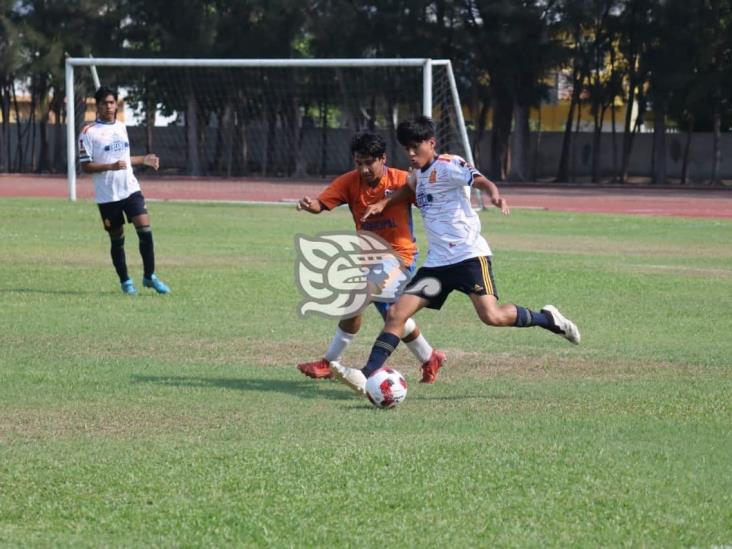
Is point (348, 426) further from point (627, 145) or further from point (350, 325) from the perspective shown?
point (627, 145)

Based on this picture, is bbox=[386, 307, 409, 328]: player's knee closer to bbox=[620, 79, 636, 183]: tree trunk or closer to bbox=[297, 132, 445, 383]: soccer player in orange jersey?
bbox=[297, 132, 445, 383]: soccer player in orange jersey

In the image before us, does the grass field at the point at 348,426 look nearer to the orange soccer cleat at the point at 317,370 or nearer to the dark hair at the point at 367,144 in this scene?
the orange soccer cleat at the point at 317,370

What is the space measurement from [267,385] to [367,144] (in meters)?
1.71

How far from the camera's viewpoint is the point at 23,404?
25.7 ft

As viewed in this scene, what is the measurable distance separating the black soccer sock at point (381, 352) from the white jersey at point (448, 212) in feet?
1.88

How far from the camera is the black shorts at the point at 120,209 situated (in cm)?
1424

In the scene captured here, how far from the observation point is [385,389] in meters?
7.76

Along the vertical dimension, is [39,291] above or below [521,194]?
above

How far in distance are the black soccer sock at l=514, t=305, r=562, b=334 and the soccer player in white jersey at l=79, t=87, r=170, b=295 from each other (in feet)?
19.9

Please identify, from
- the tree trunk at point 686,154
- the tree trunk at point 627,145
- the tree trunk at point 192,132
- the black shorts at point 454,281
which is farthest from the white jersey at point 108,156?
the tree trunk at point 686,154

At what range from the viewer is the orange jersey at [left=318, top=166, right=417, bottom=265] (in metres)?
9.11

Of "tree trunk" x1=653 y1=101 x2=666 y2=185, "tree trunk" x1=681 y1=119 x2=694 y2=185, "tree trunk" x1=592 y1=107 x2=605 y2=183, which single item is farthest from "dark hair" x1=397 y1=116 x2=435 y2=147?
"tree trunk" x1=592 y1=107 x2=605 y2=183

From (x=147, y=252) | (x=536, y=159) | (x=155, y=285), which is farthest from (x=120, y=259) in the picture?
(x=536, y=159)

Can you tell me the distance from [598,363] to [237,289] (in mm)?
5581
